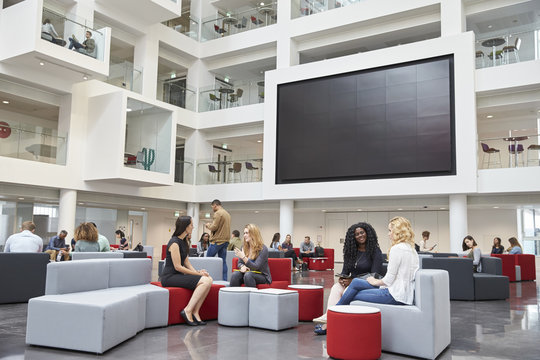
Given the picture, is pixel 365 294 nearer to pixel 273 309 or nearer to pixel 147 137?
pixel 273 309

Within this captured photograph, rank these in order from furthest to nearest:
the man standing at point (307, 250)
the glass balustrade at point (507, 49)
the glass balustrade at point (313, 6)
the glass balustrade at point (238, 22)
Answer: the glass balustrade at point (238, 22)
the glass balustrade at point (313, 6)
the man standing at point (307, 250)
the glass balustrade at point (507, 49)

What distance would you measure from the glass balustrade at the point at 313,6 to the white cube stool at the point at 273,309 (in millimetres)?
15576

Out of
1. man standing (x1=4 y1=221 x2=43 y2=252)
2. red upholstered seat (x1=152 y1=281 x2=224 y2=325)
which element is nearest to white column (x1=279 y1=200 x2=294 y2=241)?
man standing (x1=4 y1=221 x2=43 y2=252)

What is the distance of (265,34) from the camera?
69.0 feet

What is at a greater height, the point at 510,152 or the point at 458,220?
the point at 510,152

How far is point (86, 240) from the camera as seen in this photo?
8.18 meters

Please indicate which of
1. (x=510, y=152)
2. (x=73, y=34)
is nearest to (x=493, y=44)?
(x=510, y=152)

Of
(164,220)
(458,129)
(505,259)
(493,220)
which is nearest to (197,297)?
(505,259)

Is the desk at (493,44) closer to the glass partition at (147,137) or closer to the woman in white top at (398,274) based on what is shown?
the glass partition at (147,137)

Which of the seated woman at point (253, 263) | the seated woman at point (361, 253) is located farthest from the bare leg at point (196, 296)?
the seated woman at point (361, 253)

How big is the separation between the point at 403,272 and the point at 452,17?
568 inches

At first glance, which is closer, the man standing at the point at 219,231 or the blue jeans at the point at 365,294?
the blue jeans at the point at 365,294

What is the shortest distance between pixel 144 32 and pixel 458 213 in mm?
14450

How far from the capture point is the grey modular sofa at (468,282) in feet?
29.9
